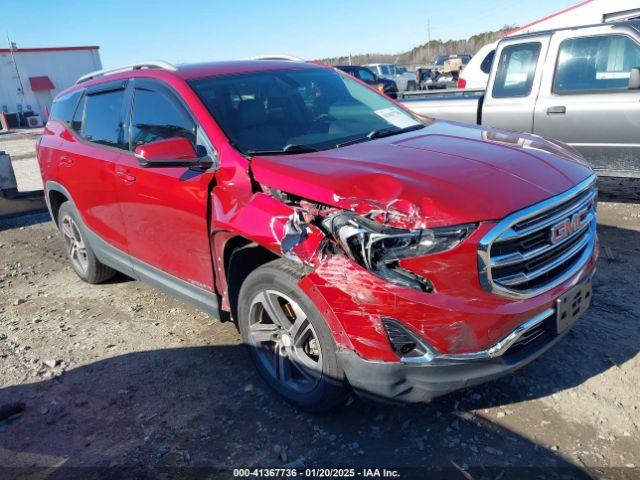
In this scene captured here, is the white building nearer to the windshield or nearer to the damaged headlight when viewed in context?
the windshield

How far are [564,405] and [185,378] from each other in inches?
91.3

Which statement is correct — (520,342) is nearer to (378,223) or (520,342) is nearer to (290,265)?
(378,223)

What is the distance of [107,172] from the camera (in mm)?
4227

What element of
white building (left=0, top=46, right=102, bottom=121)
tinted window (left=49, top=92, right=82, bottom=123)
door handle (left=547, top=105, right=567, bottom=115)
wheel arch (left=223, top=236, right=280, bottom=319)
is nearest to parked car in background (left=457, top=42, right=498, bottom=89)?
door handle (left=547, top=105, right=567, bottom=115)

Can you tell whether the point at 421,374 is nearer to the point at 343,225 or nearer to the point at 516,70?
the point at 343,225

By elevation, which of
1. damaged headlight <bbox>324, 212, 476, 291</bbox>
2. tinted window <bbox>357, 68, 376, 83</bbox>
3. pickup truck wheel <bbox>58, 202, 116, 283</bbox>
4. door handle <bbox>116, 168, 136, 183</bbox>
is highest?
tinted window <bbox>357, 68, 376, 83</bbox>

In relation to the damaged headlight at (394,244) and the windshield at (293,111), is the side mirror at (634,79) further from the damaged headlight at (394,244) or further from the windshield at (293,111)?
the damaged headlight at (394,244)

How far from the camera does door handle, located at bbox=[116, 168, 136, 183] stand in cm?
391

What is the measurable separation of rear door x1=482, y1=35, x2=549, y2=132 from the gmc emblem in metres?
3.97

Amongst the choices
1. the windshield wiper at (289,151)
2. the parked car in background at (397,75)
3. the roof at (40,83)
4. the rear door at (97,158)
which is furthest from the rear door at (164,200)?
the roof at (40,83)

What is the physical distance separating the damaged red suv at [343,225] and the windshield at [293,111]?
0.05ft

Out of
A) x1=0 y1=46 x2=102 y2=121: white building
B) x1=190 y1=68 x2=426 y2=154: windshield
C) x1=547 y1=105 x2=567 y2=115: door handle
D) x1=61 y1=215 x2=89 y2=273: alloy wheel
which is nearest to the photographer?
x1=190 y1=68 x2=426 y2=154: windshield

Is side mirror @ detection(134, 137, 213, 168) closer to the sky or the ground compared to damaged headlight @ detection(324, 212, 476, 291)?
closer to the sky

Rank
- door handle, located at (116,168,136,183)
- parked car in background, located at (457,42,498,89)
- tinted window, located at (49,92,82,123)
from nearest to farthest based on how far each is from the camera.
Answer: door handle, located at (116,168,136,183)
tinted window, located at (49,92,82,123)
parked car in background, located at (457,42,498,89)
